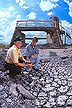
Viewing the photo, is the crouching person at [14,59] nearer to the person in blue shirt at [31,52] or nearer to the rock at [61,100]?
the person in blue shirt at [31,52]

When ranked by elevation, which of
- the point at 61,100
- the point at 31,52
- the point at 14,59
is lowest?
the point at 61,100

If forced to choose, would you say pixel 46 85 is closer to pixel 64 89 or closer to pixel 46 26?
pixel 64 89

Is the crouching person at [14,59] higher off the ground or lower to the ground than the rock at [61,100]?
higher

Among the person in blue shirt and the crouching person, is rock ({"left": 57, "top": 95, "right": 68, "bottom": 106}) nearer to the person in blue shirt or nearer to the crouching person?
the crouching person

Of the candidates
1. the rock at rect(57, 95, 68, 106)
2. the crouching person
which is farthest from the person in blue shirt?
the rock at rect(57, 95, 68, 106)

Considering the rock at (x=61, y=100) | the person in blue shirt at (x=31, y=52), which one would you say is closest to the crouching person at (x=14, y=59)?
the person in blue shirt at (x=31, y=52)

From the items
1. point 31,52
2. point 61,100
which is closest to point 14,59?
point 31,52

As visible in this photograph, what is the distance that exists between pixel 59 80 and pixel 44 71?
3.00 ft

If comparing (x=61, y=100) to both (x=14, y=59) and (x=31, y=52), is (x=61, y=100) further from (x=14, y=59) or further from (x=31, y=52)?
(x=31, y=52)

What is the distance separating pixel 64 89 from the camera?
3.41 metres

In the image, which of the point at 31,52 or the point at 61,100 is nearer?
the point at 61,100

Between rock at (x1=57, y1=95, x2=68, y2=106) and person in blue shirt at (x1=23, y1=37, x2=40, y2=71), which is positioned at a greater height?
person in blue shirt at (x1=23, y1=37, x2=40, y2=71)

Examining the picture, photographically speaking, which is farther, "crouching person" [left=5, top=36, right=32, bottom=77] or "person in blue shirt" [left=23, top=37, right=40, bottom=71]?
"person in blue shirt" [left=23, top=37, right=40, bottom=71]

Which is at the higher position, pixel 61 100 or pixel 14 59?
pixel 14 59
